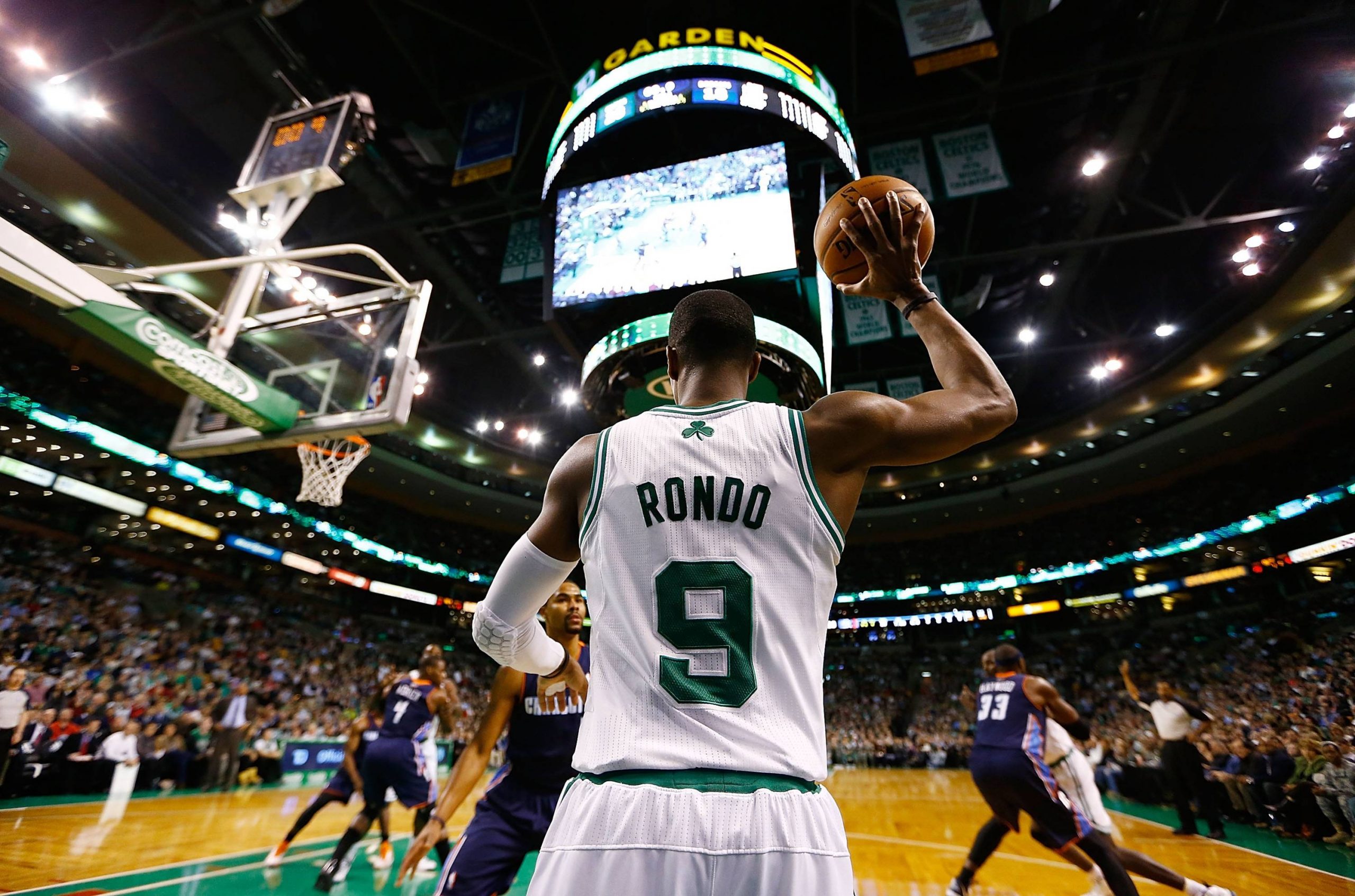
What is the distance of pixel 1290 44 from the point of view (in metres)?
9.59

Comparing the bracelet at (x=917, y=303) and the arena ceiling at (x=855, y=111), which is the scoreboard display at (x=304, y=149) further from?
the bracelet at (x=917, y=303)

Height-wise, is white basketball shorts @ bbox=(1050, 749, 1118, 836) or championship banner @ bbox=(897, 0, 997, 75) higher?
championship banner @ bbox=(897, 0, 997, 75)

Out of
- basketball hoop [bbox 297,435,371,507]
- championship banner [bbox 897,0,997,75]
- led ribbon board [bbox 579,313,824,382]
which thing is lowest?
basketball hoop [bbox 297,435,371,507]

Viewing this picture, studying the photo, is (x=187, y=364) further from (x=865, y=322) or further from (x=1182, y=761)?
(x=1182, y=761)

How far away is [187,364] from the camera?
515 cm

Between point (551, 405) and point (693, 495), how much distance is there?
62.6ft

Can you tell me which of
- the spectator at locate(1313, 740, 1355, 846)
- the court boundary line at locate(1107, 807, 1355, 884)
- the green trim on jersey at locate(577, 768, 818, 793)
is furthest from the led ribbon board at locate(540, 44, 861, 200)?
the spectator at locate(1313, 740, 1355, 846)

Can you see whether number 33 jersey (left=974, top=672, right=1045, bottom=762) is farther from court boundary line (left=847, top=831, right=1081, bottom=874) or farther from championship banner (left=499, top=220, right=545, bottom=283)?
championship banner (left=499, top=220, right=545, bottom=283)

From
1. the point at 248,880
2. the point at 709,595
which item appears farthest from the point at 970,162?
the point at 248,880

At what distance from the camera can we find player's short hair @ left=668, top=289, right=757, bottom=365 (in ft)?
5.09

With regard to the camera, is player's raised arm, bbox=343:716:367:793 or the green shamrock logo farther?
player's raised arm, bbox=343:716:367:793

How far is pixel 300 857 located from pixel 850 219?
8.01 meters

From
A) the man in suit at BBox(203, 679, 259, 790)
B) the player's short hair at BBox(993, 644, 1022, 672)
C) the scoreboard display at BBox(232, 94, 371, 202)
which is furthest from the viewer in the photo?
the man in suit at BBox(203, 679, 259, 790)

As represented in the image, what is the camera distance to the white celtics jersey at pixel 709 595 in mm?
1179
